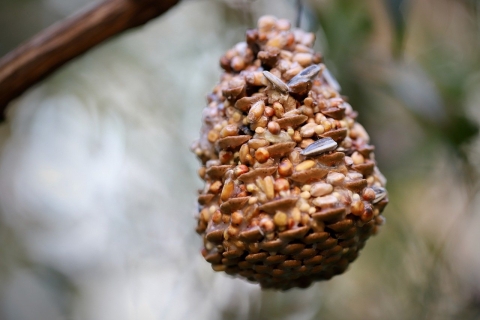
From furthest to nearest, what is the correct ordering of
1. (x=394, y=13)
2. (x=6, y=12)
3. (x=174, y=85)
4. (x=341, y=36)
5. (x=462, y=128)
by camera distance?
1. (x=6, y=12)
2. (x=174, y=85)
3. (x=341, y=36)
4. (x=462, y=128)
5. (x=394, y=13)

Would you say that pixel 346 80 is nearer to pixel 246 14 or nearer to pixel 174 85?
pixel 246 14

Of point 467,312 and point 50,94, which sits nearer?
point 467,312

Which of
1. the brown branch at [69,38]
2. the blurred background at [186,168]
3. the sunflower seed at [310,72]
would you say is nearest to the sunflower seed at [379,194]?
the sunflower seed at [310,72]

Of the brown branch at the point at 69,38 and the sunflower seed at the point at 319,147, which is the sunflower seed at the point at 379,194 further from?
the brown branch at the point at 69,38

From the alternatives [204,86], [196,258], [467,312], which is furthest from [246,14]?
[467,312]

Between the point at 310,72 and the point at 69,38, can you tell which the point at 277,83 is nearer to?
the point at 310,72

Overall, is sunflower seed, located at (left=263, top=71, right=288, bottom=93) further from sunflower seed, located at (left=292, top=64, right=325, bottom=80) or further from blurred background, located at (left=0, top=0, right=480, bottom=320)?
blurred background, located at (left=0, top=0, right=480, bottom=320)
